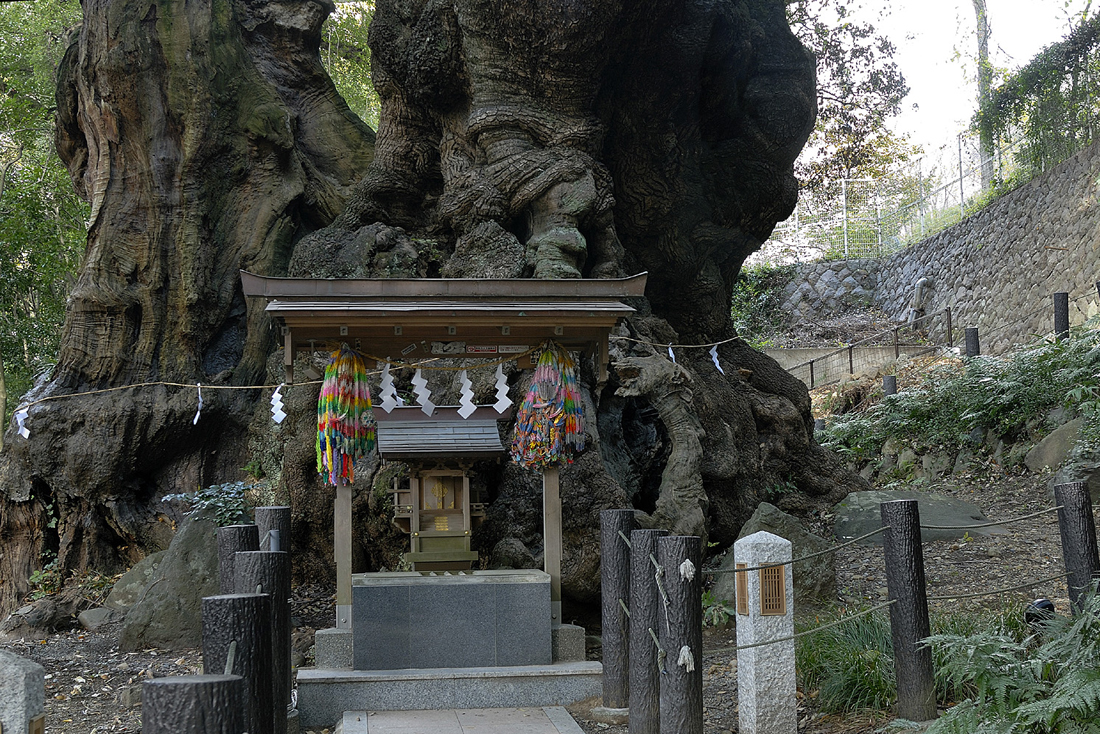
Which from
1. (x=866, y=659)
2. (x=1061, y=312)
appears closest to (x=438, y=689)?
(x=866, y=659)

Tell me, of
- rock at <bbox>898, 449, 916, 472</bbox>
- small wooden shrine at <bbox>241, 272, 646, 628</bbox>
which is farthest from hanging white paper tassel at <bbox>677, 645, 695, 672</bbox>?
rock at <bbox>898, 449, 916, 472</bbox>

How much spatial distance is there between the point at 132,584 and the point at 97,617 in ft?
1.56

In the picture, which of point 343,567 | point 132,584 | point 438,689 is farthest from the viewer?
point 132,584

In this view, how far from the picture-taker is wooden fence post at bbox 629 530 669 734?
506 centimetres

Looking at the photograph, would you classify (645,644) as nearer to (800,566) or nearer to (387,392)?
(800,566)

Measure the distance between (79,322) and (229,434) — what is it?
242cm

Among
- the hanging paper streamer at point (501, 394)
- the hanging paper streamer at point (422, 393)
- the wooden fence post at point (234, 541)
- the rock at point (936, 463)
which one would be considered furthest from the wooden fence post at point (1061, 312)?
the wooden fence post at point (234, 541)

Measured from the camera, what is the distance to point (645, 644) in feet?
16.8

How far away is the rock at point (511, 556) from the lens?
827cm

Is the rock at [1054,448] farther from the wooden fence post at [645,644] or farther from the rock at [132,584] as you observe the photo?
the rock at [132,584]

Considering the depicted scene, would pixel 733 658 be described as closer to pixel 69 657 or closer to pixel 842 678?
pixel 842 678

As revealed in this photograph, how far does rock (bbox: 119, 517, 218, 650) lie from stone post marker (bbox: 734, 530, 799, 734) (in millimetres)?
5796

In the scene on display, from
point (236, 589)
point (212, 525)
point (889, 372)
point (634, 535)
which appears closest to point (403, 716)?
point (236, 589)

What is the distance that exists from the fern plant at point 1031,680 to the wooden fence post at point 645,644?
153cm
